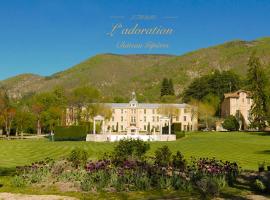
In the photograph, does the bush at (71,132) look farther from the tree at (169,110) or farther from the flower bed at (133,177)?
the flower bed at (133,177)

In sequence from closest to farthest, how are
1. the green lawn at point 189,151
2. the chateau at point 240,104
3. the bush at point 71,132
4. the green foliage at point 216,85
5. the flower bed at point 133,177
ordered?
the flower bed at point 133,177 < the green lawn at point 189,151 < the bush at point 71,132 < the chateau at point 240,104 < the green foliage at point 216,85

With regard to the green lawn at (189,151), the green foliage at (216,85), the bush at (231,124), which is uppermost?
the green foliage at (216,85)

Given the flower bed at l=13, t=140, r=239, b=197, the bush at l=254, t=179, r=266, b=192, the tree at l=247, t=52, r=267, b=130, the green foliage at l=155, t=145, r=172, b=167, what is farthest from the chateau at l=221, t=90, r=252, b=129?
the bush at l=254, t=179, r=266, b=192

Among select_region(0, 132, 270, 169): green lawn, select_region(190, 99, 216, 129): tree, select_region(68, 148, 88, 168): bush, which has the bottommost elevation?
select_region(0, 132, 270, 169): green lawn

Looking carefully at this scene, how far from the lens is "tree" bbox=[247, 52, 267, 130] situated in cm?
6625

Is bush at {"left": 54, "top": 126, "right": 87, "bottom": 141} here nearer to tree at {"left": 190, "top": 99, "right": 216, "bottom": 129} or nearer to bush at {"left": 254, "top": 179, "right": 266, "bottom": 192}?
tree at {"left": 190, "top": 99, "right": 216, "bottom": 129}

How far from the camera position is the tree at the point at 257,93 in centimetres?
6625

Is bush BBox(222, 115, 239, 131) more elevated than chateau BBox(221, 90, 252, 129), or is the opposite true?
chateau BBox(221, 90, 252, 129)

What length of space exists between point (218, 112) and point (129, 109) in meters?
23.0

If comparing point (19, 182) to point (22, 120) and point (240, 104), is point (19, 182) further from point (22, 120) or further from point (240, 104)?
point (240, 104)

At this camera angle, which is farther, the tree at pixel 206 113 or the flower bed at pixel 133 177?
the tree at pixel 206 113

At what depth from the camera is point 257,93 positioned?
68875 millimetres

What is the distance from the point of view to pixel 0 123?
80750 mm

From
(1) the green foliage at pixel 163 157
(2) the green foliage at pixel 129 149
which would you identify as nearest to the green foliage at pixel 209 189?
(1) the green foliage at pixel 163 157
